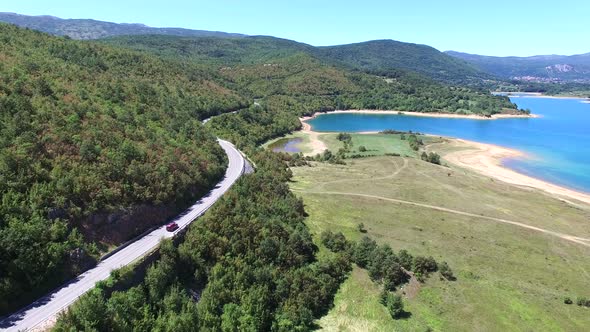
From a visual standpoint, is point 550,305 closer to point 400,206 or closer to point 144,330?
point 400,206

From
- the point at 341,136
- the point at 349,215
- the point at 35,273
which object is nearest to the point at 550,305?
the point at 349,215

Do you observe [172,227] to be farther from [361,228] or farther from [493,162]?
[493,162]

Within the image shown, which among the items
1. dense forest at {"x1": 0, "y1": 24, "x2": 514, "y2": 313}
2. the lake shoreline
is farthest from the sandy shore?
dense forest at {"x1": 0, "y1": 24, "x2": 514, "y2": 313}

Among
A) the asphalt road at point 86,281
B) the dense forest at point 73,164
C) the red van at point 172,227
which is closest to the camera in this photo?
the asphalt road at point 86,281

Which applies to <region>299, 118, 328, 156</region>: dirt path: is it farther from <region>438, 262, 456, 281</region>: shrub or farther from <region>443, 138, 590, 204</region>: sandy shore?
<region>438, 262, 456, 281</region>: shrub

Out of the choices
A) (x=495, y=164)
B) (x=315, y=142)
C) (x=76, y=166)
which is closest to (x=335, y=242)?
(x=76, y=166)

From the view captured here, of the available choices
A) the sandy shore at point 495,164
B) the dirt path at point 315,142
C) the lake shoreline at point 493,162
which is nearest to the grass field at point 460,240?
the lake shoreline at point 493,162

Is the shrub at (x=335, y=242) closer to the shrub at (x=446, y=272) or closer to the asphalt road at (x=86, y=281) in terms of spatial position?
the shrub at (x=446, y=272)
